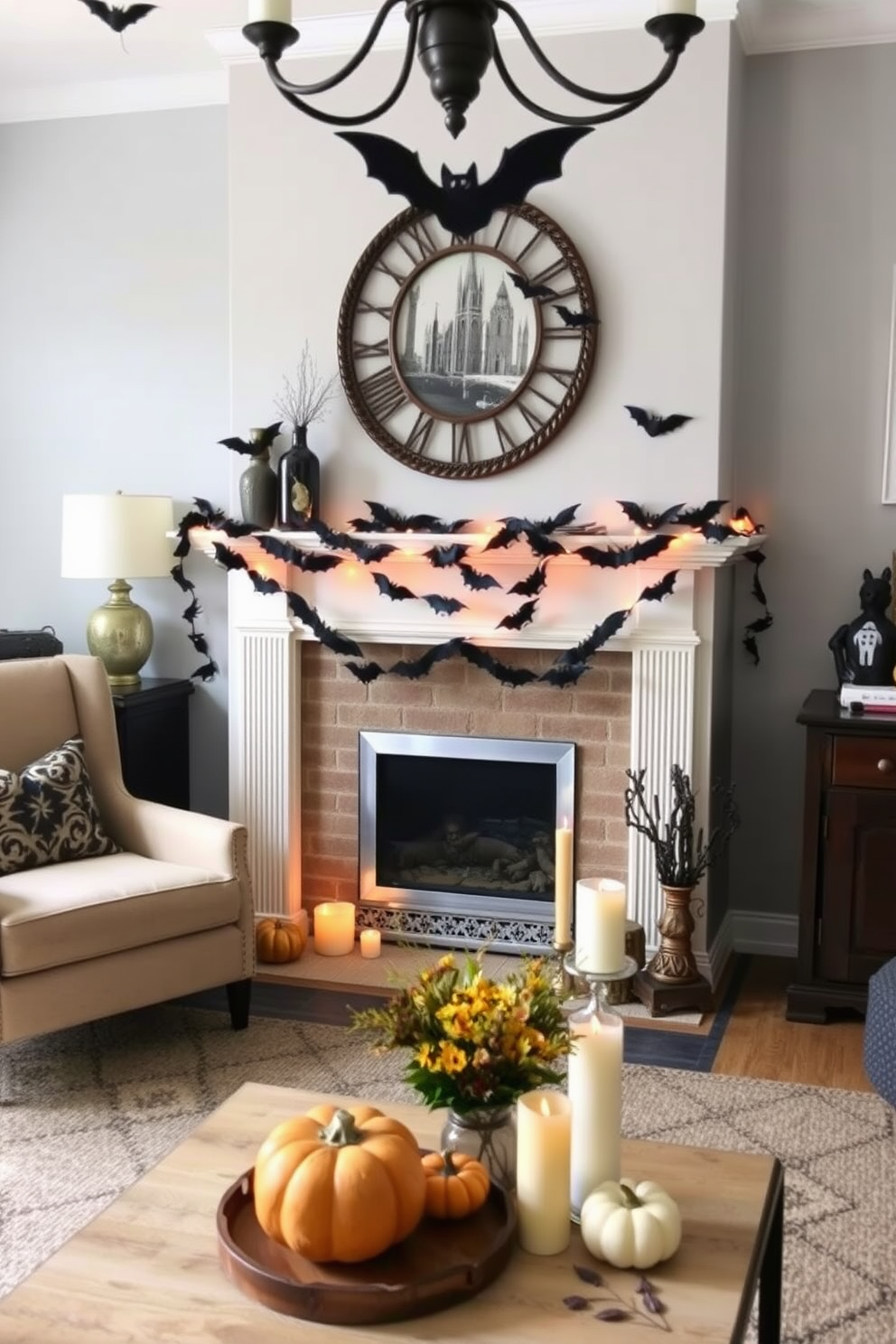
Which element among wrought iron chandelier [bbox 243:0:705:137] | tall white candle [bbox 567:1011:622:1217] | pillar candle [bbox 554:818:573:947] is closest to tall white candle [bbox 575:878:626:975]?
tall white candle [bbox 567:1011:622:1217]

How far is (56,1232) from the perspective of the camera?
2547 mm

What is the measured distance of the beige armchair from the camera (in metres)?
3.10

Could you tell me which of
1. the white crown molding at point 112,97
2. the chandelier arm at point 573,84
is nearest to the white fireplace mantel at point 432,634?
the white crown molding at point 112,97

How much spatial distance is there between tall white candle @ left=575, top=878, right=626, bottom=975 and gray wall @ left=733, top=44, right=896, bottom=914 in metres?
2.26

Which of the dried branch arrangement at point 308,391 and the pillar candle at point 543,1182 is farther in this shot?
the dried branch arrangement at point 308,391

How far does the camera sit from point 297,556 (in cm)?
398

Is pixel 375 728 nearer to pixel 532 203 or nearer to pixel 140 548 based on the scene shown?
pixel 140 548

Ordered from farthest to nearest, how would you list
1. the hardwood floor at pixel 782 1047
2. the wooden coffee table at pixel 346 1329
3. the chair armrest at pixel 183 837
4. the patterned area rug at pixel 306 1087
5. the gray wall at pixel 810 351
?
the gray wall at pixel 810 351 < the chair armrest at pixel 183 837 < the hardwood floor at pixel 782 1047 < the patterned area rug at pixel 306 1087 < the wooden coffee table at pixel 346 1329

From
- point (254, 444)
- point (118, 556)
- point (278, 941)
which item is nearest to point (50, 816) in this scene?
point (278, 941)

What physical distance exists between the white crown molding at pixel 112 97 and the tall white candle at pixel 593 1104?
11.5 feet

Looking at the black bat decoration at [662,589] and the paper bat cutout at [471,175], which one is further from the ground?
the paper bat cutout at [471,175]

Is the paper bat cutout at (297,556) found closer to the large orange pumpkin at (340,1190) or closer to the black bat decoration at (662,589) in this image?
the black bat decoration at (662,589)

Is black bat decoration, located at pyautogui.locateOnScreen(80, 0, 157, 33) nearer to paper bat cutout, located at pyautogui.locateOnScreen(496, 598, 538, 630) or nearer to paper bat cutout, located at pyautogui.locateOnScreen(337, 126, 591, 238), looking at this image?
paper bat cutout, located at pyautogui.locateOnScreen(337, 126, 591, 238)

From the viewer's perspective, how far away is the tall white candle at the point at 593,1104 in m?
1.86
